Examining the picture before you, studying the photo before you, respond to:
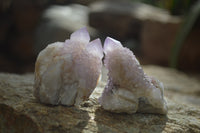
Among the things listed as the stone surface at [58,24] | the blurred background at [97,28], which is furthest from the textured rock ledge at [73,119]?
the stone surface at [58,24]

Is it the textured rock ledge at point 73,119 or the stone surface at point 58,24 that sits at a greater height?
the stone surface at point 58,24

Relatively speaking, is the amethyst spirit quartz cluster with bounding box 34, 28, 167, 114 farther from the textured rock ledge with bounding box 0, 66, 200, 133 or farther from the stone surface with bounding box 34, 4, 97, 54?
the stone surface with bounding box 34, 4, 97, 54

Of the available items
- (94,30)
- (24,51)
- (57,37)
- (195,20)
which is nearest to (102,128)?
(195,20)

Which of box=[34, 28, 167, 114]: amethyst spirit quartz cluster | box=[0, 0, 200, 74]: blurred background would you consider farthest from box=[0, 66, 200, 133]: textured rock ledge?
box=[0, 0, 200, 74]: blurred background

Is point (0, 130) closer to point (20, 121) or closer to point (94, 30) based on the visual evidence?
point (20, 121)

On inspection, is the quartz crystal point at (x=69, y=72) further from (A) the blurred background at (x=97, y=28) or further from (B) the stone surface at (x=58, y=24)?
(B) the stone surface at (x=58, y=24)

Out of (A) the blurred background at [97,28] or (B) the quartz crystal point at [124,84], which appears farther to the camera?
(A) the blurred background at [97,28]

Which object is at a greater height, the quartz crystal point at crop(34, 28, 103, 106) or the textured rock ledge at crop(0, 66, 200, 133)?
the quartz crystal point at crop(34, 28, 103, 106)

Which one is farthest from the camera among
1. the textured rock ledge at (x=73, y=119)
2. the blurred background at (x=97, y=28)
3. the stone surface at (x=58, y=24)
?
the stone surface at (x=58, y=24)
